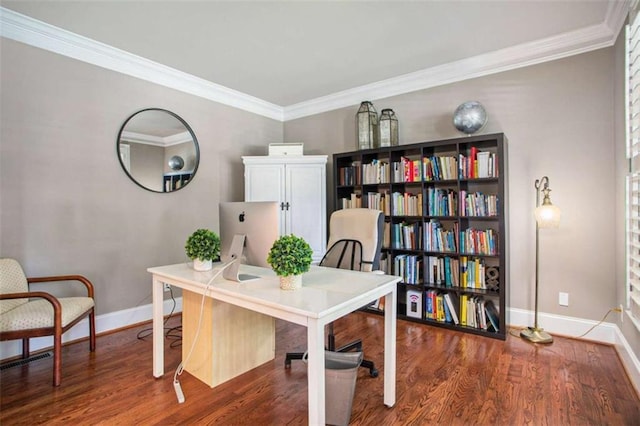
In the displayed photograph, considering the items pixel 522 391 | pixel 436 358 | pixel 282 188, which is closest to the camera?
pixel 522 391

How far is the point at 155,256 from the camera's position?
3.30m

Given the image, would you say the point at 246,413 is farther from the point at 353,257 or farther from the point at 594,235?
the point at 594,235

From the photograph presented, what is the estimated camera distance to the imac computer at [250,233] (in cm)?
174

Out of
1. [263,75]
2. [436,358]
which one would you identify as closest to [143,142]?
[263,75]

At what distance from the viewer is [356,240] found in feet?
8.23

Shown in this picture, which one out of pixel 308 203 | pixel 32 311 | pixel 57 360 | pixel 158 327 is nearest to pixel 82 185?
pixel 32 311

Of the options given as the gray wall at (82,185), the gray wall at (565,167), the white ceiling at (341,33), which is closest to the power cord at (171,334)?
the gray wall at (82,185)

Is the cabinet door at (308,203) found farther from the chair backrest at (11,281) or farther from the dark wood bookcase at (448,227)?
the chair backrest at (11,281)

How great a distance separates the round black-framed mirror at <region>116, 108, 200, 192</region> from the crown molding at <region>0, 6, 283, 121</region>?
1.15 ft

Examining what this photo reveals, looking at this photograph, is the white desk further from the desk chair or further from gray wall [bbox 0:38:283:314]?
gray wall [bbox 0:38:283:314]

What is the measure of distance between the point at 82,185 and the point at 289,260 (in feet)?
7.57

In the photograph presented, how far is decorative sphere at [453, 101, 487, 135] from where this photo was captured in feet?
9.84

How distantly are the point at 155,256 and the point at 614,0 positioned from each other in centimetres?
426

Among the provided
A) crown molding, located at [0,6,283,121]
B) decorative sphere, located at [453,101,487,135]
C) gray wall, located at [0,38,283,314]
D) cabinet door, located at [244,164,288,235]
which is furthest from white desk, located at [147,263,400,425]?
crown molding, located at [0,6,283,121]
